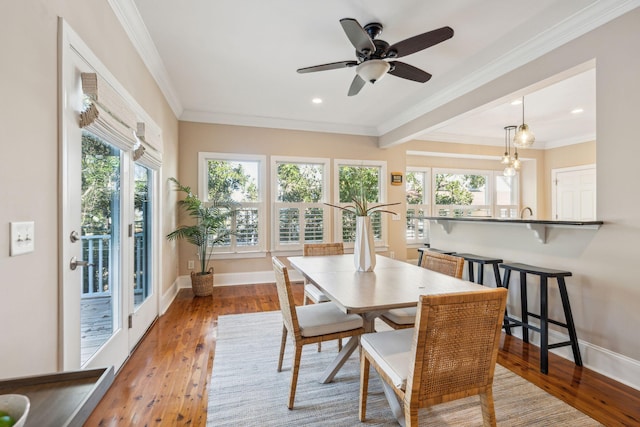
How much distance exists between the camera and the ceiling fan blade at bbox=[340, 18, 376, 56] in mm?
1902

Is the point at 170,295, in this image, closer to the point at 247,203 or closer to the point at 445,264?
the point at 247,203

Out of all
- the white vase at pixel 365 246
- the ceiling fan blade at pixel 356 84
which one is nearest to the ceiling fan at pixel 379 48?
the ceiling fan blade at pixel 356 84

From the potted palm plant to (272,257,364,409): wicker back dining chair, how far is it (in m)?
Result: 2.56

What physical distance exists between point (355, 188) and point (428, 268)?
122 inches

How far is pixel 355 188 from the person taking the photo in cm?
545

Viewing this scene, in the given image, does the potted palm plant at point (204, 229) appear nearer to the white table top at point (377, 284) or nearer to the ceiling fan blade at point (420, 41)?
the white table top at point (377, 284)

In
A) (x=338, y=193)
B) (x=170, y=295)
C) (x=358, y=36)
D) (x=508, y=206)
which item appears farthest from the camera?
(x=508, y=206)

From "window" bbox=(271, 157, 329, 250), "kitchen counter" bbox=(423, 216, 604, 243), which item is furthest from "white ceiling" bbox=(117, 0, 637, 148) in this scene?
"kitchen counter" bbox=(423, 216, 604, 243)

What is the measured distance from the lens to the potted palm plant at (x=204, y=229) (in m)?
4.16

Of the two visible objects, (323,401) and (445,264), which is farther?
(445,264)

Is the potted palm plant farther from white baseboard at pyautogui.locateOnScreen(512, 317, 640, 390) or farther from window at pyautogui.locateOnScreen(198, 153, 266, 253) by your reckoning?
white baseboard at pyautogui.locateOnScreen(512, 317, 640, 390)

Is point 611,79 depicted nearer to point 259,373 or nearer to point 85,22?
point 259,373

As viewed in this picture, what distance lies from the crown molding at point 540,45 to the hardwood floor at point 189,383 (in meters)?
2.52

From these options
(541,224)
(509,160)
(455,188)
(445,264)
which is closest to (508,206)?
(455,188)
